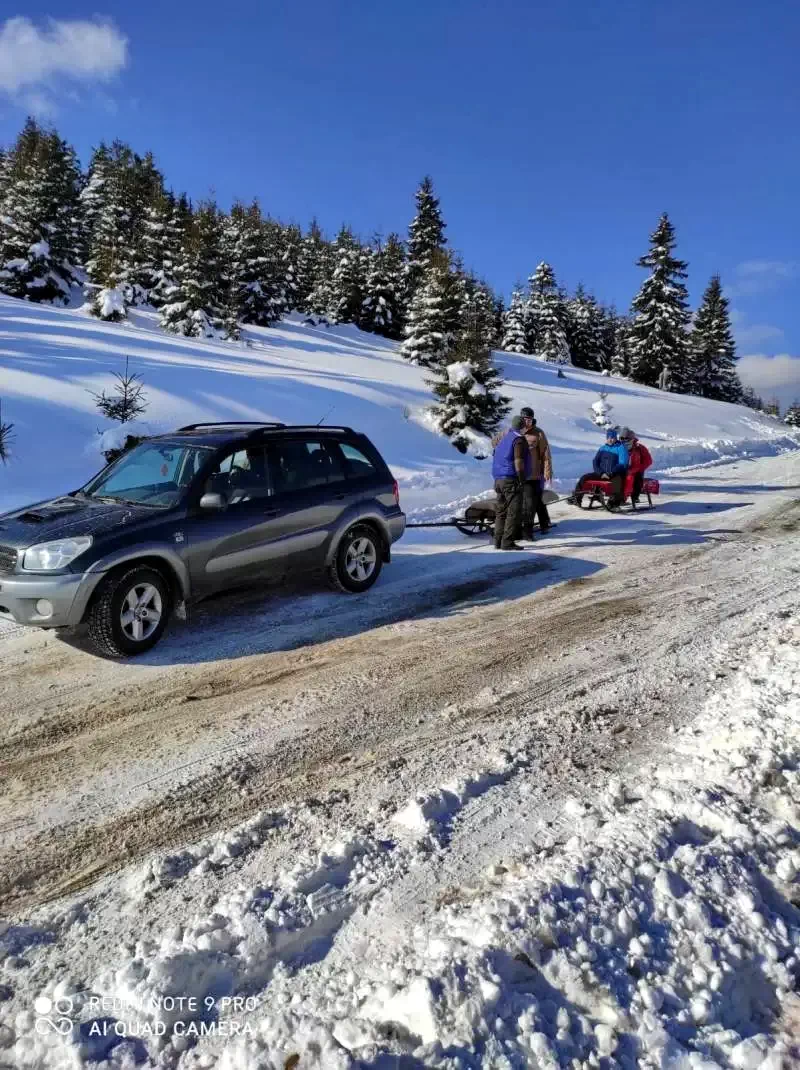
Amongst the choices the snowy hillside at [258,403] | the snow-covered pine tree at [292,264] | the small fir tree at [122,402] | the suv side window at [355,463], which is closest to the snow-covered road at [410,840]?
the suv side window at [355,463]

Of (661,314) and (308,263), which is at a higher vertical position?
(308,263)

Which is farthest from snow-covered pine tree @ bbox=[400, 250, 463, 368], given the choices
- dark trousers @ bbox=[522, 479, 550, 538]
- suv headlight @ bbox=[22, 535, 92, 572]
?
suv headlight @ bbox=[22, 535, 92, 572]

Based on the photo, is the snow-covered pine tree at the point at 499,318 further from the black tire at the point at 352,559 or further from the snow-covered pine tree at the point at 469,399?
the black tire at the point at 352,559

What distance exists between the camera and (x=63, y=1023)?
215 centimetres

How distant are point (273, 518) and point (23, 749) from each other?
2.87 metres

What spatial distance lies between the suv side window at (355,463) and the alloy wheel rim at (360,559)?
733 millimetres

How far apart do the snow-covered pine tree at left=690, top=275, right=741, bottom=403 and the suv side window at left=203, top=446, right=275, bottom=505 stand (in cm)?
5463

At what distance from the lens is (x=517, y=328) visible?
5684 centimetres

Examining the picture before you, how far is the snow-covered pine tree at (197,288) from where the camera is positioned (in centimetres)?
3052

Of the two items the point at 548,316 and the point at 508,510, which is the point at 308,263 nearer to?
the point at 548,316

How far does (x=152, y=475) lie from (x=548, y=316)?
54680 millimetres

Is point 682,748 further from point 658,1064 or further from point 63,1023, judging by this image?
point 63,1023

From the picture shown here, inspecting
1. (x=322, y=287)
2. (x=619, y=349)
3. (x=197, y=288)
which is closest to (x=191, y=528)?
(x=197, y=288)

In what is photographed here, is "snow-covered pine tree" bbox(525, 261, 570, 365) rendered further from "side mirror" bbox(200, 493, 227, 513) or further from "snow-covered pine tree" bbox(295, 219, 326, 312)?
"side mirror" bbox(200, 493, 227, 513)
